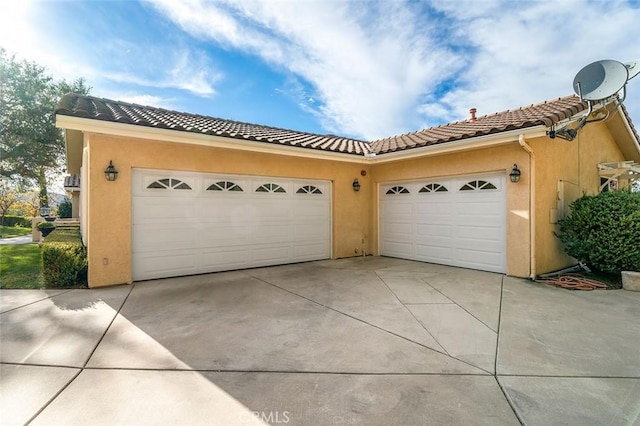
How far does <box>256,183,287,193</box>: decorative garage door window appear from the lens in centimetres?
904

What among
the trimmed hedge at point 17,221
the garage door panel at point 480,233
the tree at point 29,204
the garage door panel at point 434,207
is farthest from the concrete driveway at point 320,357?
the trimmed hedge at point 17,221

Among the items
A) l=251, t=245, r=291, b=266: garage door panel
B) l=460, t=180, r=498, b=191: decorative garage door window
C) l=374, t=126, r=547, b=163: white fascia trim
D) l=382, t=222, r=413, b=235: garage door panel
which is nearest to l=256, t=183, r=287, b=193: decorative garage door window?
l=251, t=245, r=291, b=266: garage door panel

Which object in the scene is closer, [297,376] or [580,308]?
[297,376]

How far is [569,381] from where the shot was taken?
10.2ft

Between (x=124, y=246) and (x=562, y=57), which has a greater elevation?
(x=562, y=57)

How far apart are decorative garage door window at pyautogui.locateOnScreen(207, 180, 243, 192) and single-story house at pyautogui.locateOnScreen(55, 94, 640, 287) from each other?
4 centimetres

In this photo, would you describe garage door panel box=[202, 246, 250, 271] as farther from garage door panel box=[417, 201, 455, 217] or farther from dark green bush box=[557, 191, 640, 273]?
dark green bush box=[557, 191, 640, 273]

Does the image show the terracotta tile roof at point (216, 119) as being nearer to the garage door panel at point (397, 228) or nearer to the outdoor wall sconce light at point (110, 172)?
the outdoor wall sconce light at point (110, 172)

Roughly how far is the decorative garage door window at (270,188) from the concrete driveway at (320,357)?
11.5 ft

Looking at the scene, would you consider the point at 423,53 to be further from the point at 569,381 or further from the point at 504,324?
the point at 569,381

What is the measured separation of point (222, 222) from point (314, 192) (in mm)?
3259

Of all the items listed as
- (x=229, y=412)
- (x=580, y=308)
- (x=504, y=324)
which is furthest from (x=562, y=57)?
A: (x=229, y=412)

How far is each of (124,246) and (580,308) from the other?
9533 mm

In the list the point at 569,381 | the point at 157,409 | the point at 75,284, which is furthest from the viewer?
the point at 75,284
